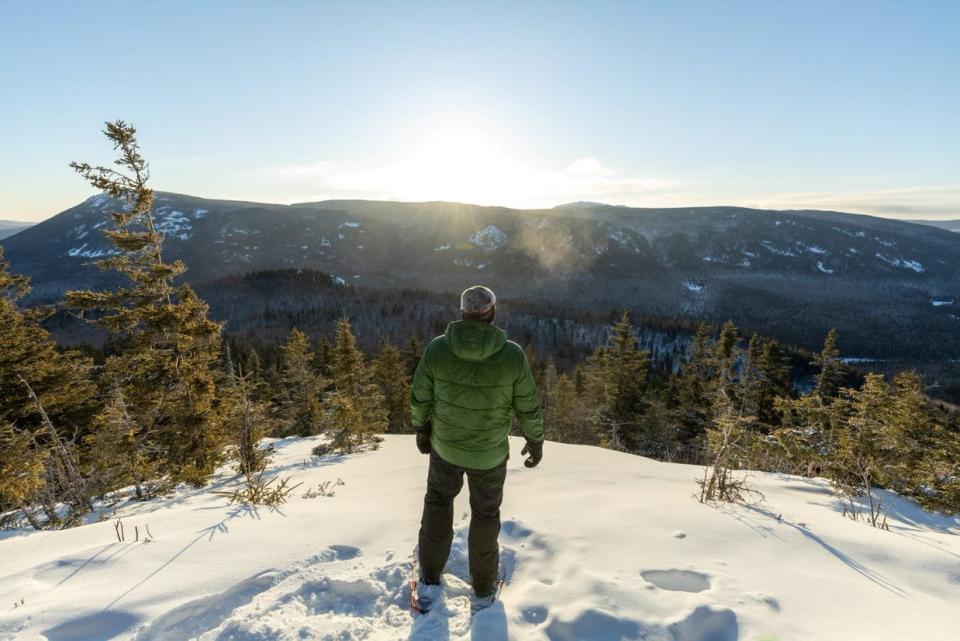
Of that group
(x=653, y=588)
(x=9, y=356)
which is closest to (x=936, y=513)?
(x=653, y=588)

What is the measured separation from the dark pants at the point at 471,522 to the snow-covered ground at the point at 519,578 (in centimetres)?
25

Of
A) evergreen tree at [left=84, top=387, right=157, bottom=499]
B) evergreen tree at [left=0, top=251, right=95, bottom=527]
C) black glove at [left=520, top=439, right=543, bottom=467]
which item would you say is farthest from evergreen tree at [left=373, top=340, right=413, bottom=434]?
black glove at [left=520, top=439, right=543, bottom=467]

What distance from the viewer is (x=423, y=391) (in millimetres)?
3777

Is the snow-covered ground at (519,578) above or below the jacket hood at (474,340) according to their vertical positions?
below

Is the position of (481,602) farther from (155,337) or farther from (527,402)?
(155,337)

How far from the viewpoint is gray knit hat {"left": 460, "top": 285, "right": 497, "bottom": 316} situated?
3.50 m

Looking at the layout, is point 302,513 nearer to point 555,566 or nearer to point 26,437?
point 555,566

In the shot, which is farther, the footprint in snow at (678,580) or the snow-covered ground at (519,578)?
the footprint in snow at (678,580)

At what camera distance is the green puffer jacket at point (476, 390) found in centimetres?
342

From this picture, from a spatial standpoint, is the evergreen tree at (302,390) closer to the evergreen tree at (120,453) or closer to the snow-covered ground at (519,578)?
the evergreen tree at (120,453)

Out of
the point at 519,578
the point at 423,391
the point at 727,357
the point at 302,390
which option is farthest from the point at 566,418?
the point at 423,391

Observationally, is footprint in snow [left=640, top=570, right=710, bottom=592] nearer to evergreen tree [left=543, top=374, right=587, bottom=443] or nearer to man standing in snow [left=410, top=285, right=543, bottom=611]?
man standing in snow [left=410, top=285, right=543, bottom=611]

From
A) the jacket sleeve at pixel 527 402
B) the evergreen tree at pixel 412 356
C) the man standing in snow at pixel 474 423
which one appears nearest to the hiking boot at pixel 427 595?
the man standing in snow at pixel 474 423

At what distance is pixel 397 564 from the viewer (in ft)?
13.1
